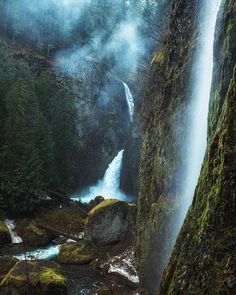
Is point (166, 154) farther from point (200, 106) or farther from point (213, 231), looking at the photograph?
point (213, 231)

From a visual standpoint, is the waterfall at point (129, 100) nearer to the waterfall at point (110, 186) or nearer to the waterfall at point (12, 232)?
the waterfall at point (110, 186)

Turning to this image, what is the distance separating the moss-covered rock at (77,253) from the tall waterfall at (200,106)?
33.1ft

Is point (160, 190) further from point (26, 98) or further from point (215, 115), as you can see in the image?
point (26, 98)

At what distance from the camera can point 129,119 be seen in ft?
194

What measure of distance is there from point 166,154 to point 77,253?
32.3 feet

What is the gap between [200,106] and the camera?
1722 cm

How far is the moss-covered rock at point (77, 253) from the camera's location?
24828mm

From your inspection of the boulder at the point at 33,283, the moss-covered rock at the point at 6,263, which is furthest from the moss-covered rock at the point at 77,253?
the boulder at the point at 33,283

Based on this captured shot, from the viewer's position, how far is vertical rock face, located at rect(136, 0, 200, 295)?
731 inches

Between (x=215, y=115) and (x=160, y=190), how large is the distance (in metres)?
9.43

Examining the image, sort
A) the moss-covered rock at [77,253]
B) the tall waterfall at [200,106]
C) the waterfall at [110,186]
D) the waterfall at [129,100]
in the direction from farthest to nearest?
the waterfall at [129,100] < the waterfall at [110,186] < the moss-covered rock at [77,253] < the tall waterfall at [200,106]

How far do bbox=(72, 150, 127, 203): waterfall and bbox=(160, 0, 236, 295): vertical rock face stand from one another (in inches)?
1609

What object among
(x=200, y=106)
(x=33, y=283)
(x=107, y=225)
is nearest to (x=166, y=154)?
(x=200, y=106)

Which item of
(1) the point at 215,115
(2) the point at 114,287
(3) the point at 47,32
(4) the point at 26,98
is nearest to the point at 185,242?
(1) the point at 215,115
